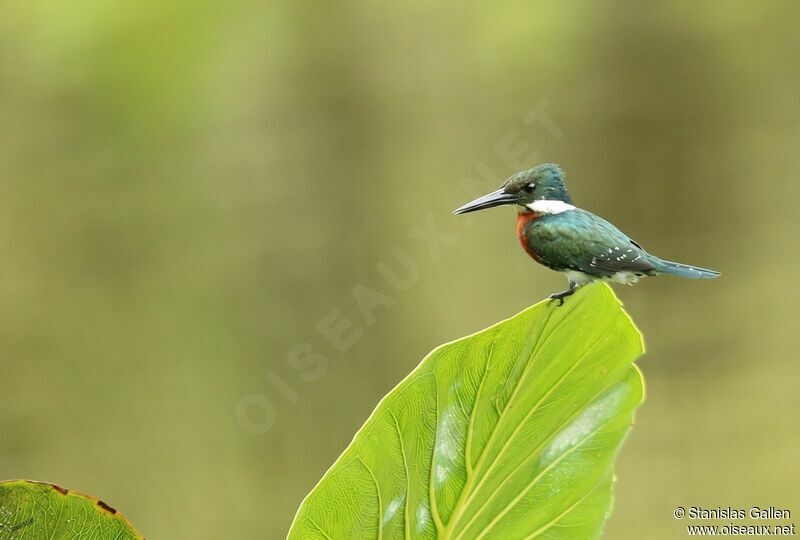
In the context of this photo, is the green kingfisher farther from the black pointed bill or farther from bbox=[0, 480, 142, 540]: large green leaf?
bbox=[0, 480, 142, 540]: large green leaf

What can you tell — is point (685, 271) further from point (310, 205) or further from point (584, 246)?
point (310, 205)

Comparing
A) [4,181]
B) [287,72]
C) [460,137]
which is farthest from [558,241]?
[4,181]

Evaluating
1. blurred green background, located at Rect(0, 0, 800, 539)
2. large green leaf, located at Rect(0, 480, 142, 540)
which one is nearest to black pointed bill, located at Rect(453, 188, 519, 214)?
large green leaf, located at Rect(0, 480, 142, 540)

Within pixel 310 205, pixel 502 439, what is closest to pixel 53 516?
pixel 502 439

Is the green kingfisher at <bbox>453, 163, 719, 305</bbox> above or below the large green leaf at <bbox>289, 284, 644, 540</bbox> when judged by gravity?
above

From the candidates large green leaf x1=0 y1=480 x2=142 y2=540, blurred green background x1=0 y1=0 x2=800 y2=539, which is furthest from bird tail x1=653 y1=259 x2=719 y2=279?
blurred green background x1=0 y1=0 x2=800 y2=539

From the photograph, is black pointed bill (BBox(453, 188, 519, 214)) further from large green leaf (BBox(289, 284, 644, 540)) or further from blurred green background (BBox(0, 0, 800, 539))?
blurred green background (BBox(0, 0, 800, 539))

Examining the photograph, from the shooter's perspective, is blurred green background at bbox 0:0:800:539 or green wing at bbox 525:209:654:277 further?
blurred green background at bbox 0:0:800:539

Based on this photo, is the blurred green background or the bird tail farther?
the blurred green background

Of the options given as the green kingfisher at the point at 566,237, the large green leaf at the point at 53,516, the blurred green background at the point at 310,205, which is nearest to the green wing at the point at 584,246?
the green kingfisher at the point at 566,237
